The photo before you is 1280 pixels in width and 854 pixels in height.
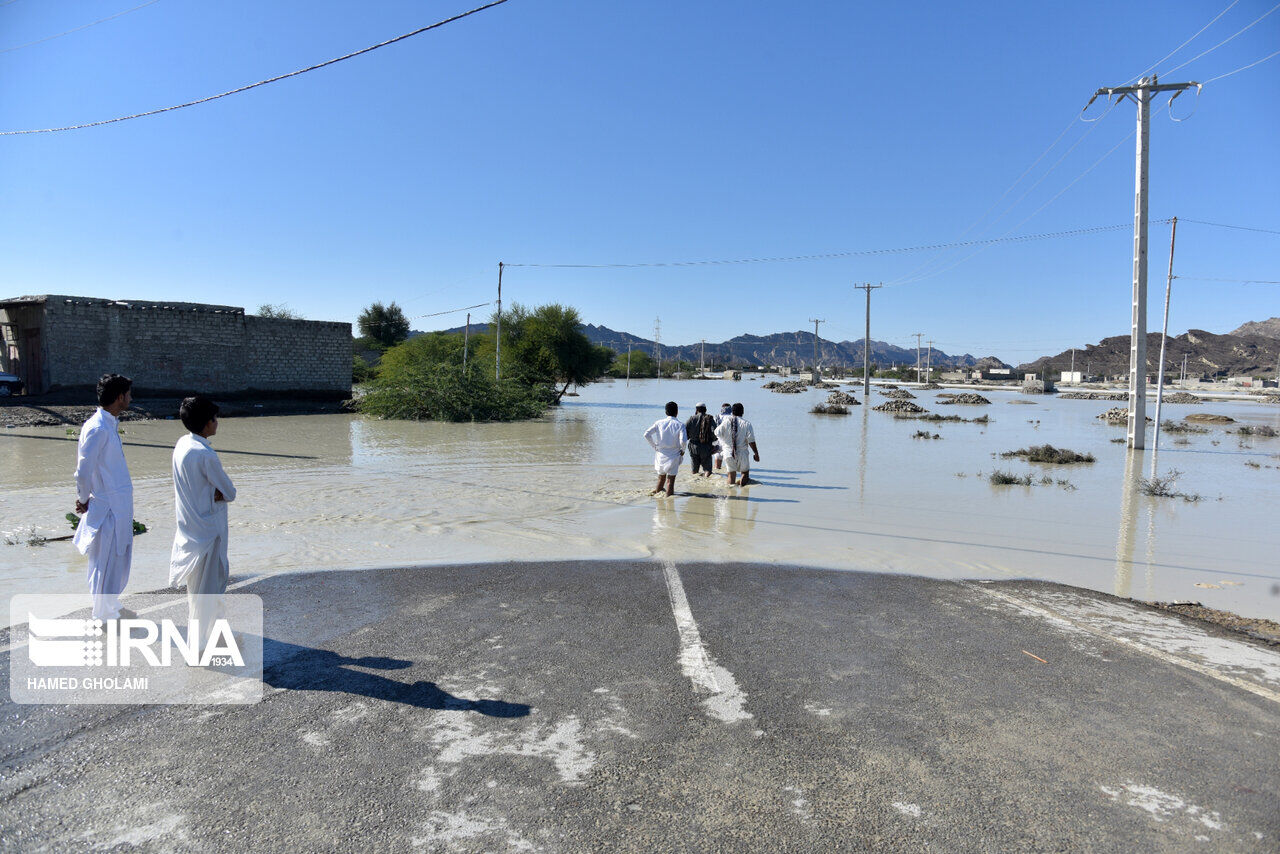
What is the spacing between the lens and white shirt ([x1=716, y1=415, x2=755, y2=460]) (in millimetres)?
14203

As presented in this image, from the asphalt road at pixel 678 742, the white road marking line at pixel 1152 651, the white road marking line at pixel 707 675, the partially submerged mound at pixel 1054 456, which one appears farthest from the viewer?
the partially submerged mound at pixel 1054 456

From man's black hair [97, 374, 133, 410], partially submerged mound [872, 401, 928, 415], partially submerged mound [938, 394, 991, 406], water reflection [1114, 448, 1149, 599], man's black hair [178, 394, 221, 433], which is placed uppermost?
man's black hair [97, 374, 133, 410]

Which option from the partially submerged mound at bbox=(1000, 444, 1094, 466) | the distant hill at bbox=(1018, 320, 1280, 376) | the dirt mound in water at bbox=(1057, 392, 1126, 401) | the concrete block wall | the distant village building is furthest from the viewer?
the distant hill at bbox=(1018, 320, 1280, 376)

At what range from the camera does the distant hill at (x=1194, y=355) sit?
492 feet

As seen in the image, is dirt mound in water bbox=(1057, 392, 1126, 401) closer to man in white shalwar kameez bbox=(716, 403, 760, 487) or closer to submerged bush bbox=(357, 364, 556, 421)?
submerged bush bbox=(357, 364, 556, 421)

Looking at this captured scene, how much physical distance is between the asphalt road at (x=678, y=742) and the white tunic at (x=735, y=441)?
814cm

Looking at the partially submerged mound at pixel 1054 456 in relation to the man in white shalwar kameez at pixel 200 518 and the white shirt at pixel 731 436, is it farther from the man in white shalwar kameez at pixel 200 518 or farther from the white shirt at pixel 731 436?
the man in white shalwar kameez at pixel 200 518

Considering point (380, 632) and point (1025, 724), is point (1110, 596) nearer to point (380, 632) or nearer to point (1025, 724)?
point (1025, 724)

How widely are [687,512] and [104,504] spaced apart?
804 centimetres

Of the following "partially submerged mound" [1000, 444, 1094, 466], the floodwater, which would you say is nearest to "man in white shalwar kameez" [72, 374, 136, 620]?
the floodwater

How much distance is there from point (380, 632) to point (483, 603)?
103cm

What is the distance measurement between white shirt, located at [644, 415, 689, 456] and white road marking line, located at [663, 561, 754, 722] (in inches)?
264

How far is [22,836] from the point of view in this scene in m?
2.95

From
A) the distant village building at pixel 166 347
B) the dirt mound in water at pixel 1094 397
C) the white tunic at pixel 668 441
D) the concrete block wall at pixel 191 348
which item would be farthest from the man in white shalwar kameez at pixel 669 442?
the dirt mound in water at pixel 1094 397
